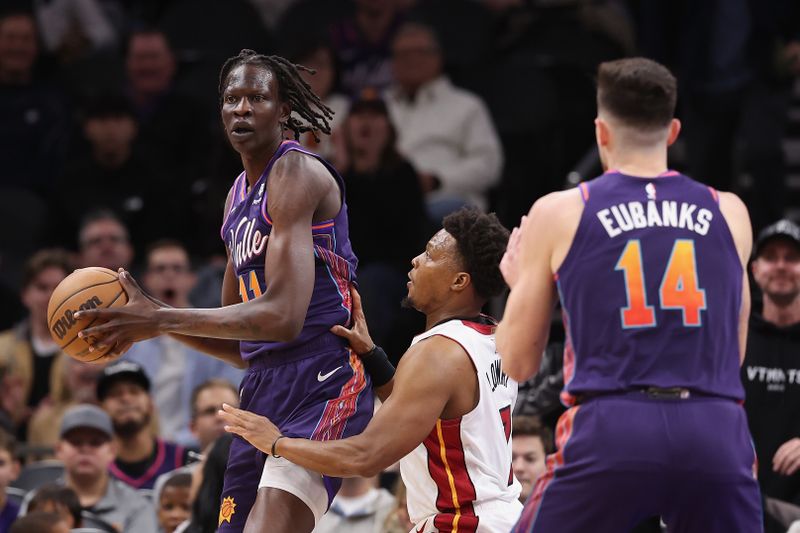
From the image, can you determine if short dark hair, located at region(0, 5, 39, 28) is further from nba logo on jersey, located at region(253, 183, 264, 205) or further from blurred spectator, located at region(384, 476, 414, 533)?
nba logo on jersey, located at region(253, 183, 264, 205)

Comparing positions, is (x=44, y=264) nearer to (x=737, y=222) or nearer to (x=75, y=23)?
(x=75, y=23)

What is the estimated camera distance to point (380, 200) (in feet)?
32.2

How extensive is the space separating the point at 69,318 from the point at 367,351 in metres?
1.10

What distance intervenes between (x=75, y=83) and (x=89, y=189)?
1464mm

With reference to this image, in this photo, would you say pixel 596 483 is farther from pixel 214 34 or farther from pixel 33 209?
pixel 214 34

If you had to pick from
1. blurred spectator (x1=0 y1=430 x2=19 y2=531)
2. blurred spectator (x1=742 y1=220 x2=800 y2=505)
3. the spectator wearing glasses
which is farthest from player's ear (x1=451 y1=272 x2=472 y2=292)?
blurred spectator (x1=0 y1=430 x2=19 y2=531)

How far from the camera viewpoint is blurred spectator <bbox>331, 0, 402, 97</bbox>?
11.3 metres

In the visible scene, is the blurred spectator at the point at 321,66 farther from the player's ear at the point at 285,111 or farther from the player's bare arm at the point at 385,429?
the player's bare arm at the point at 385,429

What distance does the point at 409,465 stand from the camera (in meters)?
5.19

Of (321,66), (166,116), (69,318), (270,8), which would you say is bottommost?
(69,318)

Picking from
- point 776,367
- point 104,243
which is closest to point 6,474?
point 104,243

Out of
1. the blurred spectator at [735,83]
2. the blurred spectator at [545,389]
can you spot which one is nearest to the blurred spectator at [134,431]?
the blurred spectator at [545,389]

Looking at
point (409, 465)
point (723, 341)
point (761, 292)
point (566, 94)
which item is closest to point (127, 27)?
point (566, 94)

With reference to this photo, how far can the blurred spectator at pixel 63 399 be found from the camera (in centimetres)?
926
